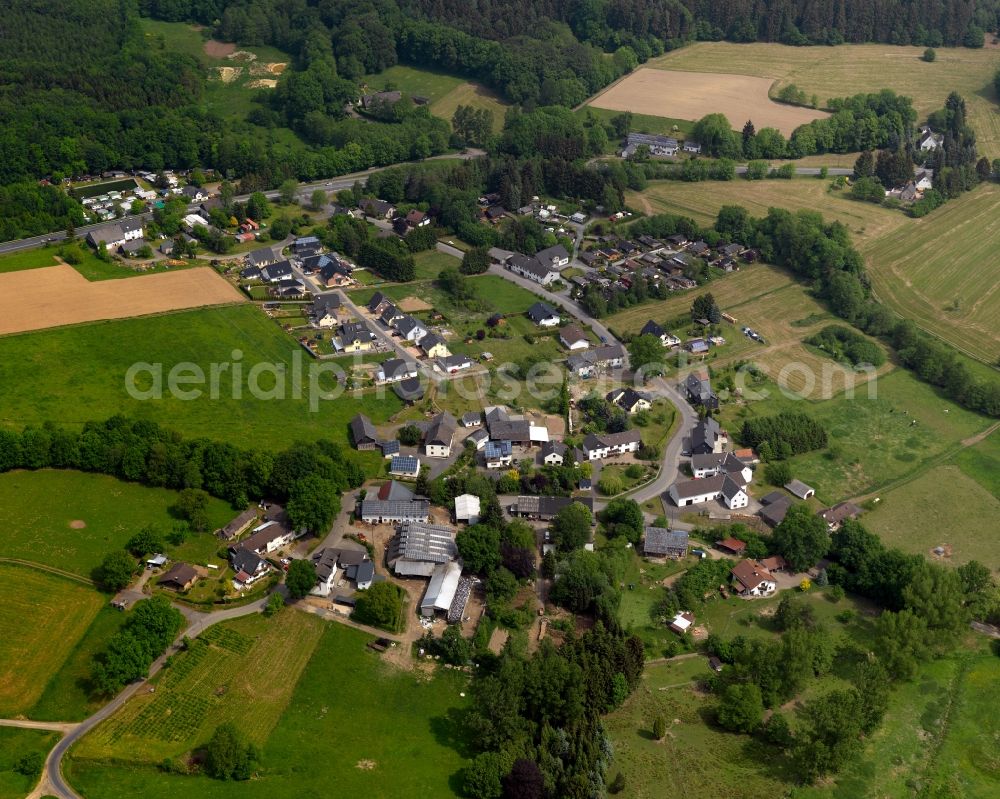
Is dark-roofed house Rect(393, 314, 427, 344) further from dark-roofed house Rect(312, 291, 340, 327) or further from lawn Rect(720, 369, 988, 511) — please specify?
lawn Rect(720, 369, 988, 511)

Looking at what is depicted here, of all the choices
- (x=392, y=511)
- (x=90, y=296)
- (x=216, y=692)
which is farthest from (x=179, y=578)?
(x=90, y=296)

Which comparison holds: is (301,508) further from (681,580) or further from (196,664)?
(681,580)

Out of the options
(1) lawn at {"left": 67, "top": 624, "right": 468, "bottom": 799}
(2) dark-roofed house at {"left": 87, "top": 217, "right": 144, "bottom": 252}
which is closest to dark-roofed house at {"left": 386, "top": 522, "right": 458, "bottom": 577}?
(1) lawn at {"left": 67, "top": 624, "right": 468, "bottom": 799}

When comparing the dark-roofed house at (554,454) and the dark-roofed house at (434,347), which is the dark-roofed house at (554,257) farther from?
the dark-roofed house at (554,454)

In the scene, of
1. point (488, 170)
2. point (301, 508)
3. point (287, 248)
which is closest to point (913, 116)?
point (488, 170)

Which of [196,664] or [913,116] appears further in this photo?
[913,116]

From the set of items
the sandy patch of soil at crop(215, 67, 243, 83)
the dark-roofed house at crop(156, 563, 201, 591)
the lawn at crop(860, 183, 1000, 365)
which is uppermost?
the sandy patch of soil at crop(215, 67, 243, 83)
